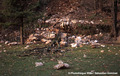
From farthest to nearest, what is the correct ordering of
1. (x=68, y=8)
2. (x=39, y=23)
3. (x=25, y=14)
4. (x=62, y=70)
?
(x=68, y=8) → (x=39, y=23) → (x=25, y=14) → (x=62, y=70)

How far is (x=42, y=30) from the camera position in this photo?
16.7 m

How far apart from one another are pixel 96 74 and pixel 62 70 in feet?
3.32

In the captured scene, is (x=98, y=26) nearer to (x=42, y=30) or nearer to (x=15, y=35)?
(x=42, y=30)

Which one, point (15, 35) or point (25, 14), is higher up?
point (25, 14)

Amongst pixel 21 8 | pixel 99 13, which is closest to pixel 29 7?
pixel 21 8

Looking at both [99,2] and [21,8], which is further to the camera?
[99,2]

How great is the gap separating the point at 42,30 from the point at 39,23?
123 centimetres

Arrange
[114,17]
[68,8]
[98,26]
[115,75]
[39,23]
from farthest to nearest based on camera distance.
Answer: [68,8] < [39,23] < [98,26] < [114,17] < [115,75]

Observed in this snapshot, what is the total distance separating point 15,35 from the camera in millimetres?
16641

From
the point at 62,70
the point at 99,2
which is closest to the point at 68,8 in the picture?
the point at 99,2

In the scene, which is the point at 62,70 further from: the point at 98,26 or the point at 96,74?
the point at 98,26

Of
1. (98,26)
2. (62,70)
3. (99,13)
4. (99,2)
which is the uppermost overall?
(99,2)

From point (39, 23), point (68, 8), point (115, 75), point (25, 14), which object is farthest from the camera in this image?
point (68, 8)

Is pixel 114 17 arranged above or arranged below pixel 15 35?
above
